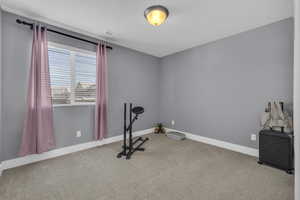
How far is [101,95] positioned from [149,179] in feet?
6.71

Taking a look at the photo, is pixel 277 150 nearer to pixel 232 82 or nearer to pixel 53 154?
pixel 232 82

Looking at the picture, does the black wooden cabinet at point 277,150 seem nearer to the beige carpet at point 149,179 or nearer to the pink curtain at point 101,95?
the beige carpet at point 149,179

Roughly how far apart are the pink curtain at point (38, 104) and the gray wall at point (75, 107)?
12cm

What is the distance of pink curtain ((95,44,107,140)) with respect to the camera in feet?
9.89

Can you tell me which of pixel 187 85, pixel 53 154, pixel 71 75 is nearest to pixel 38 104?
pixel 71 75

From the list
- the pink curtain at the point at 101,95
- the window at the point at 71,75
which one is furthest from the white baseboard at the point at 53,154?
the window at the point at 71,75

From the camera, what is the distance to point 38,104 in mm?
2293

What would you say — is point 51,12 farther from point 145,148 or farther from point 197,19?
point 145,148

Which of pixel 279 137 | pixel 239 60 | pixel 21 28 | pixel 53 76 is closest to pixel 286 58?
pixel 239 60

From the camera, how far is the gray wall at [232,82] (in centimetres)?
238

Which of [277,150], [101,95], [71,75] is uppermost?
[71,75]

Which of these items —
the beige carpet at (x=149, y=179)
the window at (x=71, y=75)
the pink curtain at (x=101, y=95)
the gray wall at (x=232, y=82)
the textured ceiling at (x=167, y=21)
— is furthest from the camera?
the pink curtain at (x=101, y=95)

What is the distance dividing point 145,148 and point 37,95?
7.64 feet

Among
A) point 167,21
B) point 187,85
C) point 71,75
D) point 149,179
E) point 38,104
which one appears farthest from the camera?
point 187,85
